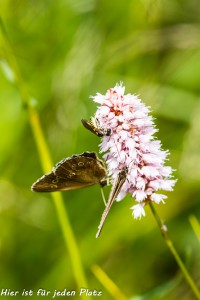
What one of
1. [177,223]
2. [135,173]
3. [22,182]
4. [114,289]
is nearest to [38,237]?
[22,182]

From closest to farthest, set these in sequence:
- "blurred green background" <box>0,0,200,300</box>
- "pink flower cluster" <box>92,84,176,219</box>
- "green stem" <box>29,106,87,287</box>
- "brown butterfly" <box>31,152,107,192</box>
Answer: "pink flower cluster" <box>92,84,176,219</box>
"brown butterfly" <box>31,152,107,192</box>
"green stem" <box>29,106,87,287</box>
"blurred green background" <box>0,0,200,300</box>

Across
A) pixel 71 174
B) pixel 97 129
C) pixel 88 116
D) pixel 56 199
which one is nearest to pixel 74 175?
pixel 71 174

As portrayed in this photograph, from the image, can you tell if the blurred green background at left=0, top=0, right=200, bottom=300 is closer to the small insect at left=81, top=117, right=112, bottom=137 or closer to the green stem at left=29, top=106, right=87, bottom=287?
the green stem at left=29, top=106, right=87, bottom=287

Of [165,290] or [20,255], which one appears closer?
[165,290]

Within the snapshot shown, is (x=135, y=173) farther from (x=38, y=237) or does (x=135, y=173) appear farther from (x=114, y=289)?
(x=38, y=237)

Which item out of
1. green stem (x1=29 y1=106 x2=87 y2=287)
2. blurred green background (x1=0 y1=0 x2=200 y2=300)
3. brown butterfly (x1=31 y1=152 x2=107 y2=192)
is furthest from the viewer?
blurred green background (x1=0 y1=0 x2=200 y2=300)

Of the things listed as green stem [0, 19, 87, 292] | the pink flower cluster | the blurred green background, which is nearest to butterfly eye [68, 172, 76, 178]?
the pink flower cluster
